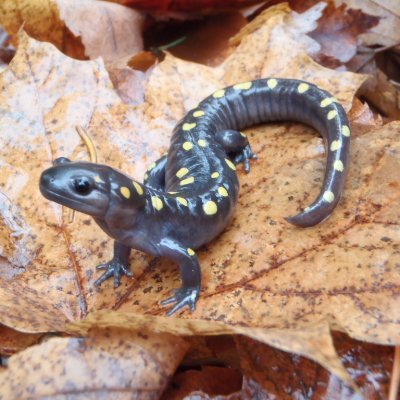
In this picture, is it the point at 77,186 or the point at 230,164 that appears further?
the point at 230,164

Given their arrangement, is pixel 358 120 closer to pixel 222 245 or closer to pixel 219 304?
pixel 222 245

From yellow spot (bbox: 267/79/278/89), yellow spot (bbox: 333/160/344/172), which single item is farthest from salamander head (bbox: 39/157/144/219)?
yellow spot (bbox: 267/79/278/89)

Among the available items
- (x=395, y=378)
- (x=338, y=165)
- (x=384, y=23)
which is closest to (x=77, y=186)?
(x=338, y=165)

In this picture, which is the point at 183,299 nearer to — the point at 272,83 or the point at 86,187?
the point at 86,187

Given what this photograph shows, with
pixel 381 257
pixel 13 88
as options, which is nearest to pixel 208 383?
pixel 381 257

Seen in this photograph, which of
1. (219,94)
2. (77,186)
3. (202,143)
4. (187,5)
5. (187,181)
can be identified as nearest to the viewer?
(77,186)

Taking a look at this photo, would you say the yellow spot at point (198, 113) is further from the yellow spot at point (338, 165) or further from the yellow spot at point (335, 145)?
the yellow spot at point (338, 165)
